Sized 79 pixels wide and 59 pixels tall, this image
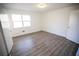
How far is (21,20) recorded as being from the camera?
4.07 m

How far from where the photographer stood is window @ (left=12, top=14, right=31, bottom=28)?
3.75m

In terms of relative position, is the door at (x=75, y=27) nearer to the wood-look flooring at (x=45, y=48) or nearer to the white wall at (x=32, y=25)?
the wood-look flooring at (x=45, y=48)

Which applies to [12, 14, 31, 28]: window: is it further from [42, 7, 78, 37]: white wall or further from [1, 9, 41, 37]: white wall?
[42, 7, 78, 37]: white wall

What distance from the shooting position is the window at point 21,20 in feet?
12.3

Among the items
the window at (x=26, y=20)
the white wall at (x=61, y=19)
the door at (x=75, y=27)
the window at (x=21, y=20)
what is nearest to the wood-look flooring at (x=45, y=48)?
the door at (x=75, y=27)

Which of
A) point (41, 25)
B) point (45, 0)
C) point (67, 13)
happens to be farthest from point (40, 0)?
point (41, 25)

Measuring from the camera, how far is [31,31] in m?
4.65

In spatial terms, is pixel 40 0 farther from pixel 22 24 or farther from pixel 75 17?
pixel 22 24

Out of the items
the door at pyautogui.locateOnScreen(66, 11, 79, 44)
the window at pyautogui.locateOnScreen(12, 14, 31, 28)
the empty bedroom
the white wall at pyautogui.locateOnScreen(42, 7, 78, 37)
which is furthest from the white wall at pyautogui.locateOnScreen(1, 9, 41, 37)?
the door at pyautogui.locateOnScreen(66, 11, 79, 44)

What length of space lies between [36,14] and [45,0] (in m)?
4.50

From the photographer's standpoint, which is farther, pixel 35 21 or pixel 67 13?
pixel 35 21

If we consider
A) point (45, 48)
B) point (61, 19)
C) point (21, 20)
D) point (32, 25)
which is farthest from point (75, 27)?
point (21, 20)

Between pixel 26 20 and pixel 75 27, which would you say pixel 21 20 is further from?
pixel 75 27

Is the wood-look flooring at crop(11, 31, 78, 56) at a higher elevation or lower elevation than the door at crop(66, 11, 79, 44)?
lower
